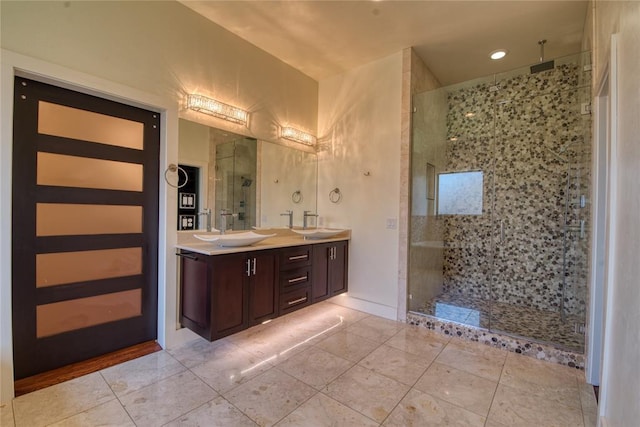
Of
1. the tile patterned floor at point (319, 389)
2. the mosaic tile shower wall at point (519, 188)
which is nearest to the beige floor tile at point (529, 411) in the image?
the tile patterned floor at point (319, 389)

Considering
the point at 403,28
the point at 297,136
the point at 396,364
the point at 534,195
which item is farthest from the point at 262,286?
the point at 534,195

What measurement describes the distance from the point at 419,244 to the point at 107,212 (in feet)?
10.5

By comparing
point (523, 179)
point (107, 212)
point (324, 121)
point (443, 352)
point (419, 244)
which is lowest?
point (443, 352)

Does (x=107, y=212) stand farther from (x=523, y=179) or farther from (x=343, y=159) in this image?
(x=523, y=179)

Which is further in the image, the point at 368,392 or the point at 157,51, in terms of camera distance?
the point at 157,51

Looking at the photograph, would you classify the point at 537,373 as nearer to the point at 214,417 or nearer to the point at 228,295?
the point at 214,417

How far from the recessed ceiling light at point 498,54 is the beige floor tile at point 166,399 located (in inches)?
169

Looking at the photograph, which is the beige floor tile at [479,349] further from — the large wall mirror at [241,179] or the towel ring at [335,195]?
the large wall mirror at [241,179]

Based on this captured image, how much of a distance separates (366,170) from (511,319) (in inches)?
90.4

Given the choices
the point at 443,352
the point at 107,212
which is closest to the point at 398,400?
the point at 443,352

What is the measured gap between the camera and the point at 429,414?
1.74 metres

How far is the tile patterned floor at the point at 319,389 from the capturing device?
1683mm

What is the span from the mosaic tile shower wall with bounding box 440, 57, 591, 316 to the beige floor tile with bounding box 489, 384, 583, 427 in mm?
1408

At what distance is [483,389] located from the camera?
199 centimetres
